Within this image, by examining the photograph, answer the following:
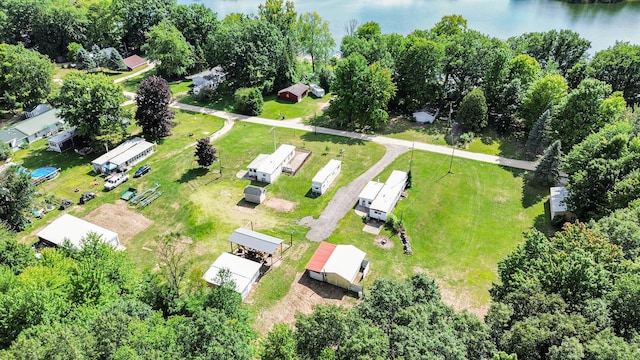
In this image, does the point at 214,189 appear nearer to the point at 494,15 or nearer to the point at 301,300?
the point at 301,300

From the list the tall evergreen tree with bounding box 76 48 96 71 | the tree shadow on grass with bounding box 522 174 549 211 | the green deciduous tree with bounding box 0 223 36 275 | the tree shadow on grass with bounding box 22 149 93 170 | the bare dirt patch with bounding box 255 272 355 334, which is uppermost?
the tall evergreen tree with bounding box 76 48 96 71

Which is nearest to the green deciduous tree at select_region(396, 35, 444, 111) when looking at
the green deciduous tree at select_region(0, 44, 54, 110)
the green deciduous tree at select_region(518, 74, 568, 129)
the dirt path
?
the green deciduous tree at select_region(518, 74, 568, 129)

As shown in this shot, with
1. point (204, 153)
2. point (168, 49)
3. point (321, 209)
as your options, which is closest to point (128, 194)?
point (204, 153)

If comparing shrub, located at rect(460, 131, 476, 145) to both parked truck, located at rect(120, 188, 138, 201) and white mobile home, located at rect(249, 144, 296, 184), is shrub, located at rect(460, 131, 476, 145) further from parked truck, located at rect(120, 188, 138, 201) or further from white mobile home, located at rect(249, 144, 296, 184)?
parked truck, located at rect(120, 188, 138, 201)

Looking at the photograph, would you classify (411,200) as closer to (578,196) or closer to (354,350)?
(578,196)

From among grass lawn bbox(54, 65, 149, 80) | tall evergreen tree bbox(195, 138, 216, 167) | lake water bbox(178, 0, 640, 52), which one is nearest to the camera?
tall evergreen tree bbox(195, 138, 216, 167)

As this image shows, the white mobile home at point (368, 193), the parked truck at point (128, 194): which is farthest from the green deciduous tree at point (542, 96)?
the parked truck at point (128, 194)
